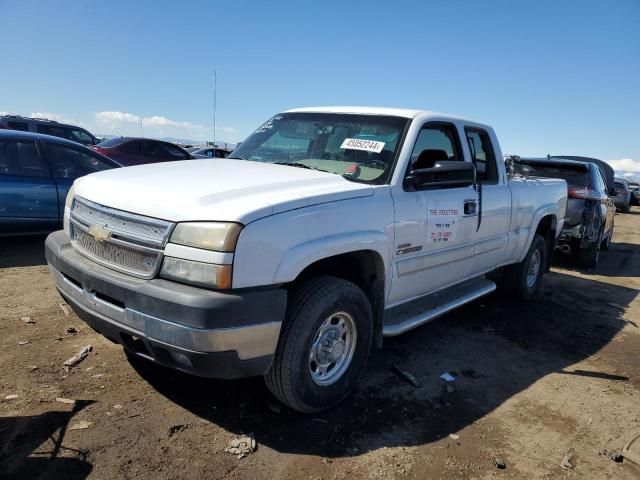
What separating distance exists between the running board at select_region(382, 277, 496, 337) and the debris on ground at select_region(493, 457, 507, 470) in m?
1.03

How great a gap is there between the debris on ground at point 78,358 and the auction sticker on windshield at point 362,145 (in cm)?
248

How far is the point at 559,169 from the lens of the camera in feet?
29.2

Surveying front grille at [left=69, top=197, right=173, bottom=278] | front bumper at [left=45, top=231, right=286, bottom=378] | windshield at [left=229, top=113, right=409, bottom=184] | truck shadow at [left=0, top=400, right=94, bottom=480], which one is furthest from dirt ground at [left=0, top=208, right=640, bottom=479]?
windshield at [left=229, top=113, right=409, bottom=184]

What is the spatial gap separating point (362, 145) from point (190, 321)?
2.00m

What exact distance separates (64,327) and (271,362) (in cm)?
235

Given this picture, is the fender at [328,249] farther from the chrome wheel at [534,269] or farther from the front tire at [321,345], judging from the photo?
the chrome wheel at [534,269]

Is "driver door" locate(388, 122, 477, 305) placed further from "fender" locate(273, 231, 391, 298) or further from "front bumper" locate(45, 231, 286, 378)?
"front bumper" locate(45, 231, 286, 378)

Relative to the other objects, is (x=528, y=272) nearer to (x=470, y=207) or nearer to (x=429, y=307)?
(x=470, y=207)

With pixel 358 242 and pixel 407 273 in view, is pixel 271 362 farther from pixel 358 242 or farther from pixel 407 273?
pixel 407 273

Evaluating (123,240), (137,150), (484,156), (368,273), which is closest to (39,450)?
(123,240)

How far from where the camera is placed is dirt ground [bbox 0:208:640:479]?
2.63 m

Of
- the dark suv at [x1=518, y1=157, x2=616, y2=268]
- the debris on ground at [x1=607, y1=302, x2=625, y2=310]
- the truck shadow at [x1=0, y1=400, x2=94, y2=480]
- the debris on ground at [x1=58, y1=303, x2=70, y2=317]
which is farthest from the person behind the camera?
the dark suv at [x1=518, y1=157, x2=616, y2=268]

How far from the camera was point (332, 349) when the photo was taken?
3.15m

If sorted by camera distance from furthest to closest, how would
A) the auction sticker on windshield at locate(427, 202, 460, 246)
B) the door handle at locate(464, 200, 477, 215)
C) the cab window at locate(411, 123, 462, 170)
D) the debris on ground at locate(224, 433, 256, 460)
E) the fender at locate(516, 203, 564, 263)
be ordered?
the fender at locate(516, 203, 564, 263)
the door handle at locate(464, 200, 477, 215)
the cab window at locate(411, 123, 462, 170)
the auction sticker on windshield at locate(427, 202, 460, 246)
the debris on ground at locate(224, 433, 256, 460)
